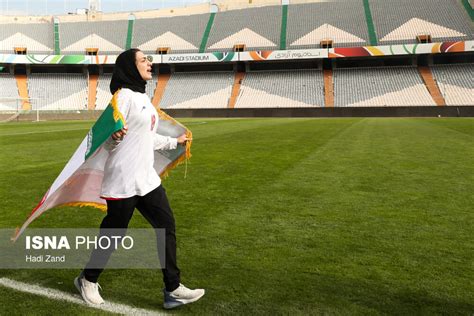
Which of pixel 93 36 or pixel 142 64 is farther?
pixel 93 36

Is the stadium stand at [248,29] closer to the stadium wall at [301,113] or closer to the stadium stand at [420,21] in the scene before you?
the stadium wall at [301,113]

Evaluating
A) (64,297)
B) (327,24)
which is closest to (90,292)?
(64,297)

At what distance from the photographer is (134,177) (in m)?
3.36

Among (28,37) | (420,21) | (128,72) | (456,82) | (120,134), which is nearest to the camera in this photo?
(120,134)

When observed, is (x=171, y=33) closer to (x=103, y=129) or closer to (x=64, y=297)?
(x=103, y=129)

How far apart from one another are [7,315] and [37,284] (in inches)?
23.8

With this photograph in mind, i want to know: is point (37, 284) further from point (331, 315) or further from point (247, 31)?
point (247, 31)

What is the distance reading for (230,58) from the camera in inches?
2138

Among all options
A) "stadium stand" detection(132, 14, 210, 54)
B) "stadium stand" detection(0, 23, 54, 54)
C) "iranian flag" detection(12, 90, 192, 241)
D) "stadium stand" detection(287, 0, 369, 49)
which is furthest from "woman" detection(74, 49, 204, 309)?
"stadium stand" detection(0, 23, 54, 54)

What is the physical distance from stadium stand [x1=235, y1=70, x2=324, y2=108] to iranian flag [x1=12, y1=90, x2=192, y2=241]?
153 feet

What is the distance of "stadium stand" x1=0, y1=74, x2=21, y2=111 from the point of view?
172ft

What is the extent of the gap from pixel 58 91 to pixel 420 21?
45.6m

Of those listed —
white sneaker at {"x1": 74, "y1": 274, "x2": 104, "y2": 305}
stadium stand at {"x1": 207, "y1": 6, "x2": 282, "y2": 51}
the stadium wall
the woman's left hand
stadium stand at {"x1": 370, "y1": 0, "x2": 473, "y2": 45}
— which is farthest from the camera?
stadium stand at {"x1": 207, "y1": 6, "x2": 282, "y2": 51}

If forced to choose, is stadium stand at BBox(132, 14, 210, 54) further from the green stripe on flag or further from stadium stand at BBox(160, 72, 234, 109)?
the green stripe on flag
